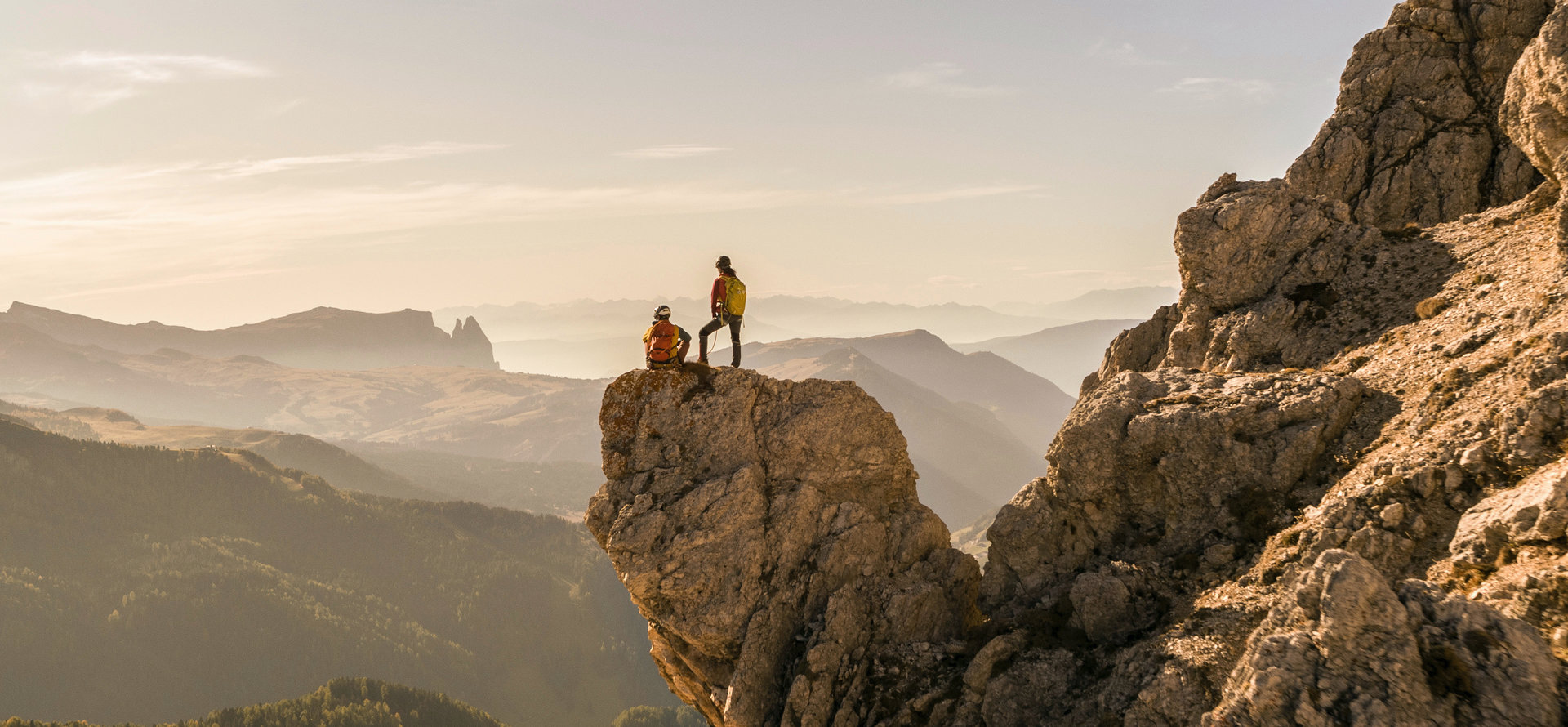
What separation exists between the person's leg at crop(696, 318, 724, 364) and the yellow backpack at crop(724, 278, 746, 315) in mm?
605

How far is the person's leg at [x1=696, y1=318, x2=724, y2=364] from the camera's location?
32.9 m

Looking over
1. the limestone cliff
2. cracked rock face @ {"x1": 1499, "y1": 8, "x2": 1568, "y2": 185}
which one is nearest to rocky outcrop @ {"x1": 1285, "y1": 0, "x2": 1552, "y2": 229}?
the limestone cliff

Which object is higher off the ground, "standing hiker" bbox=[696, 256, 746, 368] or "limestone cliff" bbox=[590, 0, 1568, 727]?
"standing hiker" bbox=[696, 256, 746, 368]

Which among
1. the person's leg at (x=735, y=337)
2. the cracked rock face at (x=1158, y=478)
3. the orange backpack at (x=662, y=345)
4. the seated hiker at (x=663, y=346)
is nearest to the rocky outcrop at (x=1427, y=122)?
the cracked rock face at (x=1158, y=478)

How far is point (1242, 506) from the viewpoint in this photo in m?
25.2

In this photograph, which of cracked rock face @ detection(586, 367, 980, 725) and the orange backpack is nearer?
cracked rock face @ detection(586, 367, 980, 725)

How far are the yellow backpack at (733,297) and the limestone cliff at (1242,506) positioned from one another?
8.74 ft

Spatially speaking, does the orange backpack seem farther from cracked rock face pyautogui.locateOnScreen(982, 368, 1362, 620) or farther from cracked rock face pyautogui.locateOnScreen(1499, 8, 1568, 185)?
cracked rock face pyautogui.locateOnScreen(1499, 8, 1568, 185)

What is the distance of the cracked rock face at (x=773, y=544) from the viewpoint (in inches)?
1123

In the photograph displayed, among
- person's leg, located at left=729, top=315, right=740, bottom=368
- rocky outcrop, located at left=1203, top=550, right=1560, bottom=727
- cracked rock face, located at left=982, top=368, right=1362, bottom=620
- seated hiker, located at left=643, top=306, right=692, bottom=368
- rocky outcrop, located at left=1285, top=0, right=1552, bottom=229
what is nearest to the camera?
rocky outcrop, located at left=1203, top=550, right=1560, bottom=727

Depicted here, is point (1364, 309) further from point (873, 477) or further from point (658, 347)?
point (658, 347)

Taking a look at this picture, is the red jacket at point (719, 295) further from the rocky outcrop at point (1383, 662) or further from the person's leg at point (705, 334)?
the rocky outcrop at point (1383, 662)

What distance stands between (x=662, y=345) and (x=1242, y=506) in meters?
21.0

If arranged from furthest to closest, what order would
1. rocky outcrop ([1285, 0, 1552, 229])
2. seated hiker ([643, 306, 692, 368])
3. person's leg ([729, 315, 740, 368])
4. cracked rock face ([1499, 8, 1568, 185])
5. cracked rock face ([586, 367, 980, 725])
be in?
rocky outcrop ([1285, 0, 1552, 229]), person's leg ([729, 315, 740, 368]), seated hiker ([643, 306, 692, 368]), cracked rock face ([586, 367, 980, 725]), cracked rock face ([1499, 8, 1568, 185])
